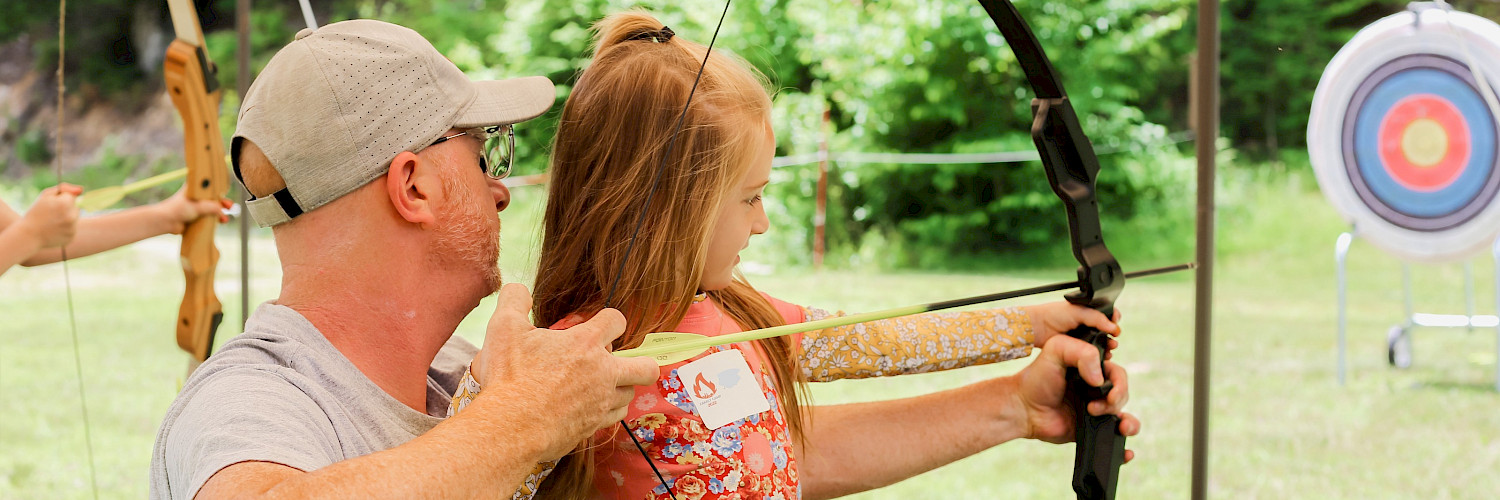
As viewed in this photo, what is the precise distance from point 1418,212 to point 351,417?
355 cm

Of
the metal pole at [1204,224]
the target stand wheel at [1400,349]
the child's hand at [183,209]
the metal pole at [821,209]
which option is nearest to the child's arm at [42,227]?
the child's hand at [183,209]

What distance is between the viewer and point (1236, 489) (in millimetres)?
2883

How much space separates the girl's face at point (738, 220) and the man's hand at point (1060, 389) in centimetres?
30

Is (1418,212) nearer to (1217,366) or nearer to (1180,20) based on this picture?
(1217,366)

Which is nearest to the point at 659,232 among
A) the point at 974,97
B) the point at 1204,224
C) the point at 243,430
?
the point at 243,430

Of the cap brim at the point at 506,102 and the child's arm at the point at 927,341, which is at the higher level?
the cap brim at the point at 506,102

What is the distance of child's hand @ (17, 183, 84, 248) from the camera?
1.64 m

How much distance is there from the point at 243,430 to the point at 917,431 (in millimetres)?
674

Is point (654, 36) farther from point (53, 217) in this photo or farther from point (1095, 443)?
point (53, 217)

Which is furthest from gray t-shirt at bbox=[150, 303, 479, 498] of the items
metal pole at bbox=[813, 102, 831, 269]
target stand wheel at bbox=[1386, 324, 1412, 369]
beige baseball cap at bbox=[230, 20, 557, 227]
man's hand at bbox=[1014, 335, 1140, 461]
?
metal pole at bbox=[813, 102, 831, 269]

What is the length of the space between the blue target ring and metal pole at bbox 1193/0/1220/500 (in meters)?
2.76

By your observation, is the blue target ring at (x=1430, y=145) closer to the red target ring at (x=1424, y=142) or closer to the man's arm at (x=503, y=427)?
the red target ring at (x=1424, y=142)

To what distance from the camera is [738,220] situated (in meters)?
0.96

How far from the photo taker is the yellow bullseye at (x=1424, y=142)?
11.4 ft
